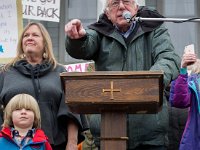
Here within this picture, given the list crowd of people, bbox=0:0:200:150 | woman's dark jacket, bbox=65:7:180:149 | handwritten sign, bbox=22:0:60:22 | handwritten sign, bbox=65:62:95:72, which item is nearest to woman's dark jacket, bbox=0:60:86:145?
crowd of people, bbox=0:0:200:150

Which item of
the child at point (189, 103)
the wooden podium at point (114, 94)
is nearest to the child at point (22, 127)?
the wooden podium at point (114, 94)

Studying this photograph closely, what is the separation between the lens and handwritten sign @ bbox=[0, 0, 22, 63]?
22.8ft

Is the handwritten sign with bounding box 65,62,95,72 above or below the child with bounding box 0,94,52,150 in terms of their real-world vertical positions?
above

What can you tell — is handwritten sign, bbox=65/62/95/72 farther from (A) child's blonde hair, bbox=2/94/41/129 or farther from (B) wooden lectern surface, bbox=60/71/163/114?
(B) wooden lectern surface, bbox=60/71/163/114

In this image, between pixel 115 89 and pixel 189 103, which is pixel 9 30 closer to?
pixel 189 103

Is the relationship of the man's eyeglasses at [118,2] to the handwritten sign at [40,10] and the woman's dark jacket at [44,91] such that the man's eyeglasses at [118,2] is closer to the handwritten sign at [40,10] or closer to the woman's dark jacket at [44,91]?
the woman's dark jacket at [44,91]

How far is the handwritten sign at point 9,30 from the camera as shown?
694 centimetres

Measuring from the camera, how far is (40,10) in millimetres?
7105

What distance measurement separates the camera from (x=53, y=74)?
169 inches

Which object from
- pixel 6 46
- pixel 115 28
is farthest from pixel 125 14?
pixel 6 46

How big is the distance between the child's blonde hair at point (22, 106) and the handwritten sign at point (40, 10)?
318cm

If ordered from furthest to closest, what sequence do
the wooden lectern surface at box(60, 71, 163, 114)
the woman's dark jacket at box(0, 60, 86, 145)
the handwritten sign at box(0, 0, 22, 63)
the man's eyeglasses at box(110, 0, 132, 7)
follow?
the handwritten sign at box(0, 0, 22, 63)
the woman's dark jacket at box(0, 60, 86, 145)
the man's eyeglasses at box(110, 0, 132, 7)
the wooden lectern surface at box(60, 71, 163, 114)

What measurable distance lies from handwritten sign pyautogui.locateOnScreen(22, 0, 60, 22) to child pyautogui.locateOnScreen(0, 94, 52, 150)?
3.19 metres

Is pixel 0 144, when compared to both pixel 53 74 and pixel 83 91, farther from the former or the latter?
pixel 83 91
